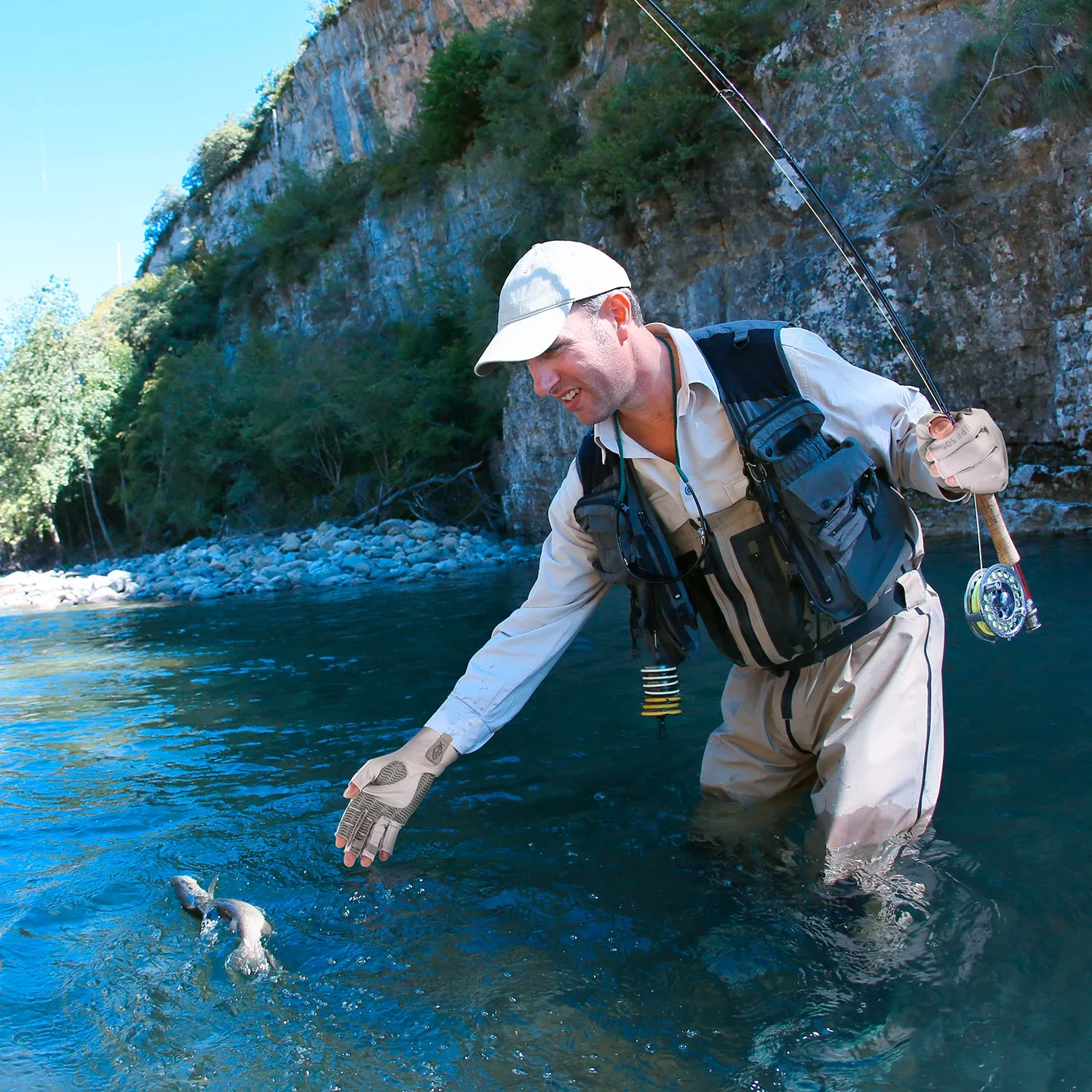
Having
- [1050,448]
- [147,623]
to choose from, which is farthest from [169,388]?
[1050,448]

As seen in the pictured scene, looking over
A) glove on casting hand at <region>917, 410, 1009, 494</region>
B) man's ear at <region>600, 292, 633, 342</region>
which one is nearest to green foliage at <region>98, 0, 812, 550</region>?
man's ear at <region>600, 292, 633, 342</region>

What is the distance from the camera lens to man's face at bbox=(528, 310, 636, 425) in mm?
2328

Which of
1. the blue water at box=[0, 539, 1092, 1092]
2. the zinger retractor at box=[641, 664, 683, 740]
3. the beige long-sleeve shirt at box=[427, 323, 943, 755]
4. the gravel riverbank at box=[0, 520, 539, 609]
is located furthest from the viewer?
the gravel riverbank at box=[0, 520, 539, 609]

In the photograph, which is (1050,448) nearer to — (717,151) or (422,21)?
(717,151)

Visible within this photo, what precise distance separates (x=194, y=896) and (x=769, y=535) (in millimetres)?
2197

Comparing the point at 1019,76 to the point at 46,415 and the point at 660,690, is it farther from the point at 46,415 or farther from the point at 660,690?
the point at 46,415

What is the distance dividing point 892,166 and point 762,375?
1170 centimetres

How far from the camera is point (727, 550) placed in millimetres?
2643

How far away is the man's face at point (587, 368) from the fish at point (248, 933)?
5.74 ft

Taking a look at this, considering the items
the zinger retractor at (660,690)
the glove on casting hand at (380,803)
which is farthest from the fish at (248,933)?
the zinger retractor at (660,690)

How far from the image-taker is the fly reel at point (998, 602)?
2.54 m

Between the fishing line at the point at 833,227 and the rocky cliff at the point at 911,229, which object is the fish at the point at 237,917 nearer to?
the fishing line at the point at 833,227

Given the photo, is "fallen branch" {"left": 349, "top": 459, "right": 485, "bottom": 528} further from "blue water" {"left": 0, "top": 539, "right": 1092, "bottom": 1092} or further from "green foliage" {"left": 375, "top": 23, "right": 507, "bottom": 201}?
"blue water" {"left": 0, "top": 539, "right": 1092, "bottom": 1092}

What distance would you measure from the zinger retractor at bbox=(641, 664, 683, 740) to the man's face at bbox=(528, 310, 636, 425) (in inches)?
33.0
